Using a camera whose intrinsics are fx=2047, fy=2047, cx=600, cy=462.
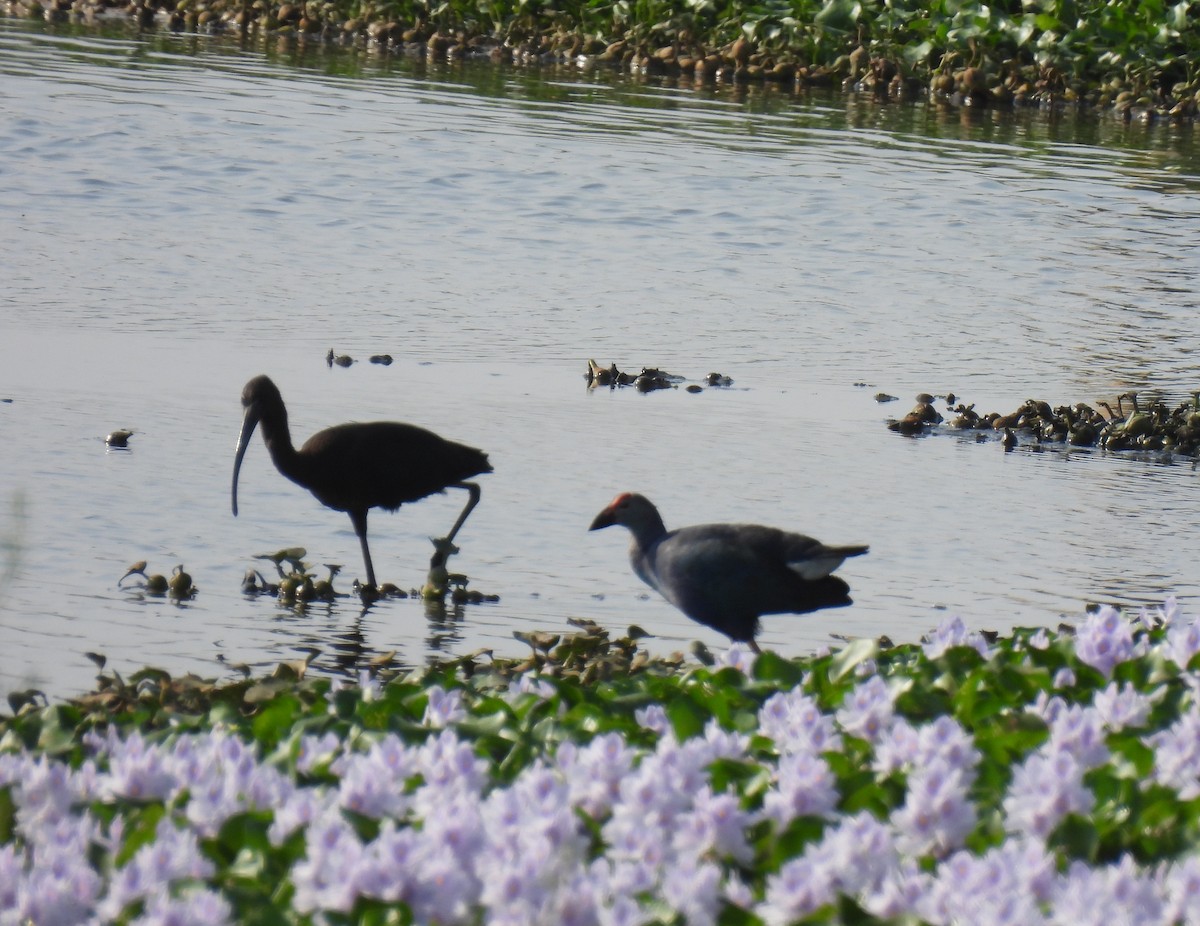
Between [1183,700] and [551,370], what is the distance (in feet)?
24.9

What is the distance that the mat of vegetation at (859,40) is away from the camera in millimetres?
27031

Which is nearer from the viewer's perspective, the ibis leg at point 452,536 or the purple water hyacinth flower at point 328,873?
the purple water hyacinth flower at point 328,873

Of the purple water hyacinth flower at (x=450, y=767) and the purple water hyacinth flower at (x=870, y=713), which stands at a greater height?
the purple water hyacinth flower at (x=450, y=767)

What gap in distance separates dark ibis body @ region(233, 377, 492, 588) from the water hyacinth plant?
300 centimetres

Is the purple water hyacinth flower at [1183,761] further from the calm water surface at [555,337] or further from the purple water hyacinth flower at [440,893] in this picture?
the calm water surface at [555,337]

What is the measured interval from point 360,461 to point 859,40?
21442 mm

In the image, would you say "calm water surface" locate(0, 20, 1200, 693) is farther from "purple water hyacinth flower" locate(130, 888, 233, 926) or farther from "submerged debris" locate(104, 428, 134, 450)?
"purple water hyacinth flower" locate(130, 888, 233, 926)

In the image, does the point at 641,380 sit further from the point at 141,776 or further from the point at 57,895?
the point at 57,895

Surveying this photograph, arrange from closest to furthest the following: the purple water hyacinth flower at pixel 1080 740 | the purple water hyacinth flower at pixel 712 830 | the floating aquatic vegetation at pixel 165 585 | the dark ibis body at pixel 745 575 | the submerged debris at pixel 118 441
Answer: the purple water hyacinth flower at pixel 712 830 < the purple water hyacinth flower at pixel 1080 740 < the dark ibis body at pixel 745 575 < the floating aquatic vegetation at pixel 165 585 < the submerged debris at pixel 118 441

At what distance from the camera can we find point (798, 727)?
14.6ft

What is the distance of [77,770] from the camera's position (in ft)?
15.5

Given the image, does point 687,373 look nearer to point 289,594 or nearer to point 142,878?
point 289,594

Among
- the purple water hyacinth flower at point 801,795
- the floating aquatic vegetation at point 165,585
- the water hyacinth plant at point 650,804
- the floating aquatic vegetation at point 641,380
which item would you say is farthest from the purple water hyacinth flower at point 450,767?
the floating aquatic vegetation at point 641,380

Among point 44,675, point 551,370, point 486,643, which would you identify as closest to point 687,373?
point 551,370
